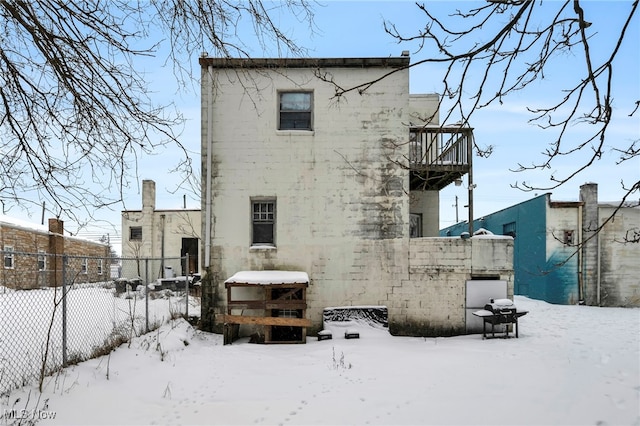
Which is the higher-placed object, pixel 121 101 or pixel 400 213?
pixel 121 101

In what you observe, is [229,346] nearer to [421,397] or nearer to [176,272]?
[421,397]

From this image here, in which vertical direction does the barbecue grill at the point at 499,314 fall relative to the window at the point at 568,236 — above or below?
below

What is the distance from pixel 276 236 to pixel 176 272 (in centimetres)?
1432

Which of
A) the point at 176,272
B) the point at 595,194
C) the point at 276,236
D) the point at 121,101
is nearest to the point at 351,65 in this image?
the point at 276,236

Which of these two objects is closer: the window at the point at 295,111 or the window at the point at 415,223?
the window at the point at 295,111

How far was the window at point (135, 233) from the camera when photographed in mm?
23219

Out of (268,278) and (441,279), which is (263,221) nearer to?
(268,278)

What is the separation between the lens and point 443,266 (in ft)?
35.0

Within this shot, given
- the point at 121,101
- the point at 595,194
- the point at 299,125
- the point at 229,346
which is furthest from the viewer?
the point at 595,194

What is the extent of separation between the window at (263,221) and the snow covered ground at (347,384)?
3.03 m

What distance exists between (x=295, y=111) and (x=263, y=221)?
3326 millimetres

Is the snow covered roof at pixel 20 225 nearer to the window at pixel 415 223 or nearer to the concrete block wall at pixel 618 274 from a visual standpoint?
the window at pixel 415 223

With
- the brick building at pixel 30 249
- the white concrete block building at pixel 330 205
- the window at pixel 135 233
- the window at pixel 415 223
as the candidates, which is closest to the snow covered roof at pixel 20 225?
the brick building at pixel 30 249

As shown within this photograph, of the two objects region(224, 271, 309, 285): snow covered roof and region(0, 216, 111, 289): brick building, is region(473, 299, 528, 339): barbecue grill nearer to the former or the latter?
region(224, 271, 309, 285): snow covered roof
